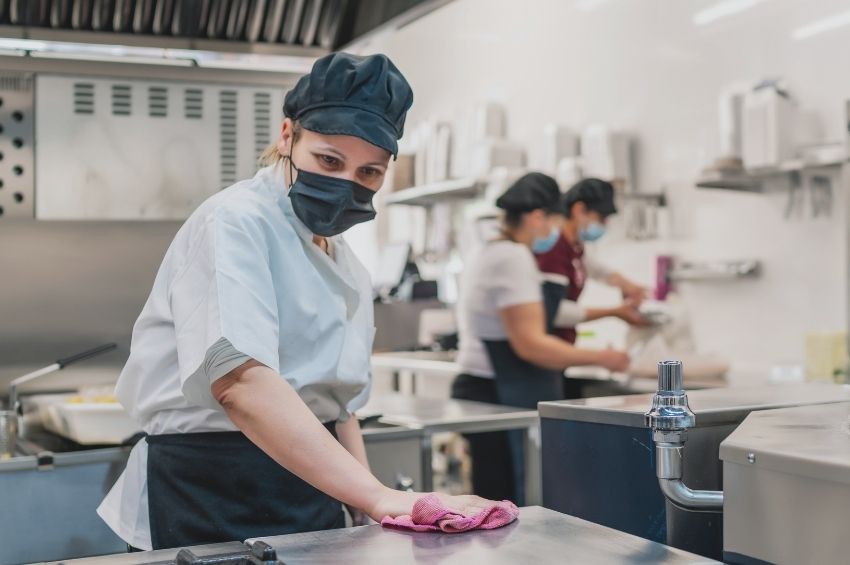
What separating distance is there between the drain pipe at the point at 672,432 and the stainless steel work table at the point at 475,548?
0.09m

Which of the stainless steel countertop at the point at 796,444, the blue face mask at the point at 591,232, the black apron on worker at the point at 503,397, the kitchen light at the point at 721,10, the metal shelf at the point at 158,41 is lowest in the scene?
the black apron on worker at the point at 503,397

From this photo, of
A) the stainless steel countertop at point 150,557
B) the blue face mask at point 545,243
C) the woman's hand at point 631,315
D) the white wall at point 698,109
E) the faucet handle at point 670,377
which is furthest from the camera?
the woman's hand at point 631,315

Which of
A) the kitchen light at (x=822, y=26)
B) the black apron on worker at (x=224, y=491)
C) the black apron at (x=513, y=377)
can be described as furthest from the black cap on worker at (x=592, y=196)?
the black apron on worker at (x=224, y=491)

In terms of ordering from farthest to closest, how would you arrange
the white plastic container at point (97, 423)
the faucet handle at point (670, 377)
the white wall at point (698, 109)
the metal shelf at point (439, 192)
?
the metal shelf at point (439, 192)
the white wall at point (698, 109)
the white plastic container at point (97, 423)
the faucet handle at point (670, 377)

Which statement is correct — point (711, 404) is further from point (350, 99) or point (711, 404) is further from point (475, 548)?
point (350, 99)

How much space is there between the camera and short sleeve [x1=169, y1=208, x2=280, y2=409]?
1406 mm

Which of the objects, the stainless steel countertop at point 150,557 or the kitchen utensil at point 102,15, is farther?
the kitchen utensil at point 102,15

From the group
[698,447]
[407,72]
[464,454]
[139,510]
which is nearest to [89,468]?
[139,510]

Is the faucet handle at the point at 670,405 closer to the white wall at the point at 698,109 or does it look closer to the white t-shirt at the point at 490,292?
the white t-shirt at the point at 490,292

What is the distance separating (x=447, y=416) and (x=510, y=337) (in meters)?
0.86

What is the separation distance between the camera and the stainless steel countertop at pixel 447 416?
8.31ft

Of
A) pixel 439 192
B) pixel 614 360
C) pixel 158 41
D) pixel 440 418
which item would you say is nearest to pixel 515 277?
pixel 614 360

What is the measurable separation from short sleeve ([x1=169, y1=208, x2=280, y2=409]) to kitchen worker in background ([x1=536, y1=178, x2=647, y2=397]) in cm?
253

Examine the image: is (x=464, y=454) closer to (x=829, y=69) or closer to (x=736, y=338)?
(x=736, y=338)
